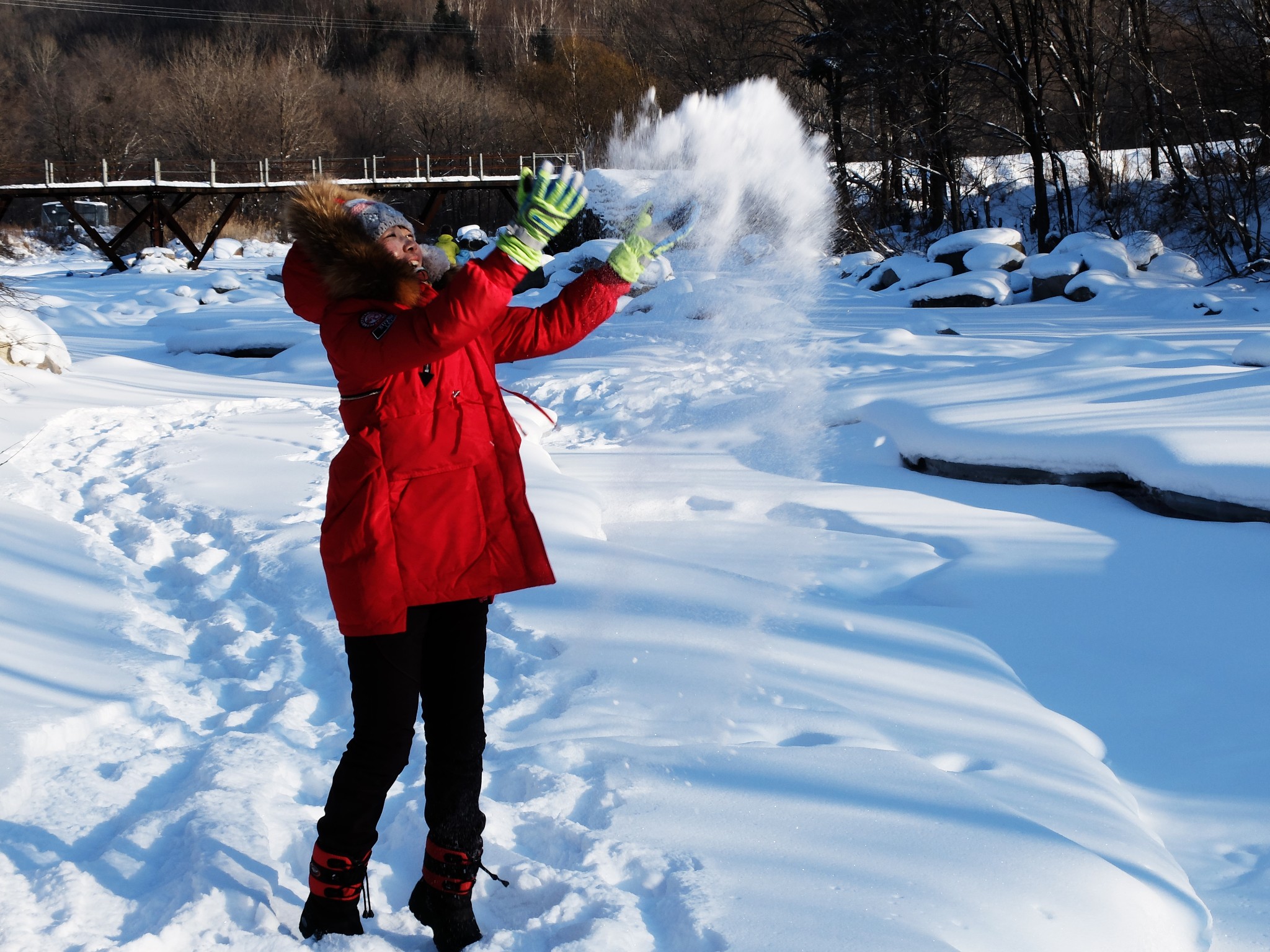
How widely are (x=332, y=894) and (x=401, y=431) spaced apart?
92 centimetres

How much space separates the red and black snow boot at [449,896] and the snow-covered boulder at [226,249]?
2991 centimetres

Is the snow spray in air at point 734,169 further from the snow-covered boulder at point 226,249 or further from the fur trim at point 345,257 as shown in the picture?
the snow-covered boulder at point 226,249

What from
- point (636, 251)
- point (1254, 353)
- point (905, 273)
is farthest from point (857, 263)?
point (636, 251)

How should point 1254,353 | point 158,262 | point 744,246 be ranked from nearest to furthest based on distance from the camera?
point 1254,353 < point 744,246 < point 158,262

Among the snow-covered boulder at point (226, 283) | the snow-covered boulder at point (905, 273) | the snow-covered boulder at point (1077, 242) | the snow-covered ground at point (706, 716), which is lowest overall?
the snow-covered ground at point (706, 716)

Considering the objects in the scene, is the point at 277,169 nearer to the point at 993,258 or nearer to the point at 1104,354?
the point at 993,258

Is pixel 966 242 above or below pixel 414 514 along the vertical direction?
above

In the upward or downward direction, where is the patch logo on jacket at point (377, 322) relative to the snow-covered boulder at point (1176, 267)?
downward

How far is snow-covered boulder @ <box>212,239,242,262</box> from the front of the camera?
29266 millimetres

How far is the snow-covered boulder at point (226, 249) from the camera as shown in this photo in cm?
2927

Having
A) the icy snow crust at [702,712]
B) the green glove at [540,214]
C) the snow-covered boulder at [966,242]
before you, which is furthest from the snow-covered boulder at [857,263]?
the green glove at [540,214]

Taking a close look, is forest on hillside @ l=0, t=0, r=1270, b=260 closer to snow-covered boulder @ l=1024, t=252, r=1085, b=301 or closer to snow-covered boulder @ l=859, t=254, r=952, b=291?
snow-covered boulder @ l=1024, t=252, r=1085, b=301

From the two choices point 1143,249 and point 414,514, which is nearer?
point 414,514

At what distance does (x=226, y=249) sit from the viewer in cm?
2953
